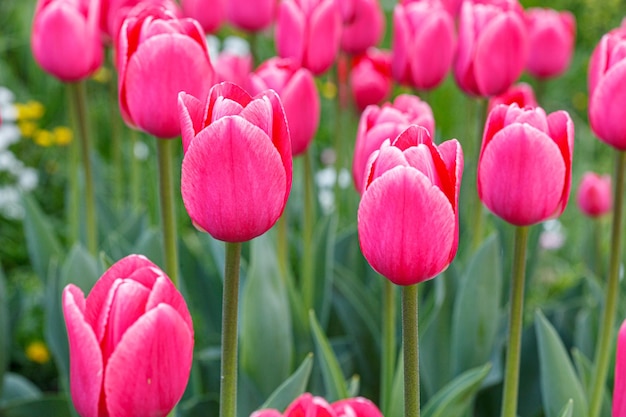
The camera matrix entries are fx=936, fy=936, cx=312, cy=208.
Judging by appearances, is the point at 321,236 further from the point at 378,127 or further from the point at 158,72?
the point at 158,72

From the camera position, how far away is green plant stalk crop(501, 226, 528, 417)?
1.08 meters

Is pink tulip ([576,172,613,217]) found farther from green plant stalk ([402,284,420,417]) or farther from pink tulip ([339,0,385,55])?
green plant stalk ([402,284,420,417])

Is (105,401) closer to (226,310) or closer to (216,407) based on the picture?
(226,310)

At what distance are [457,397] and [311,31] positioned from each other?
0.74 m

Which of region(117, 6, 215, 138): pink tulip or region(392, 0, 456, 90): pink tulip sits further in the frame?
region(392, 0, 456, 90): pink tulip

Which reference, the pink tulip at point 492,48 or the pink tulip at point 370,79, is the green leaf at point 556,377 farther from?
the pink tulip at point 370,79

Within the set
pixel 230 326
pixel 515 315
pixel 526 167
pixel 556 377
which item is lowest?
pixel 556 377

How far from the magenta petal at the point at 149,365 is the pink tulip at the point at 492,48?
91 cm

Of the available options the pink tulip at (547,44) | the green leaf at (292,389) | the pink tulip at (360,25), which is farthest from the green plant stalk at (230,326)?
the pink tulip at (547,44)

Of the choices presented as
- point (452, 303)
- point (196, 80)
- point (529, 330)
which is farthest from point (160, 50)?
point (529, 330)

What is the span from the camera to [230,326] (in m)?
0.91

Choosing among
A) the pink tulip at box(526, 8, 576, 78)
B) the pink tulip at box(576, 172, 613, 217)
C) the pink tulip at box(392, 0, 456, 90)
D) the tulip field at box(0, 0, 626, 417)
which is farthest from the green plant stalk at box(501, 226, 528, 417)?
the pink tulip at box(576, 172, 613, 217)

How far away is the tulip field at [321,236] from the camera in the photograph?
819mm

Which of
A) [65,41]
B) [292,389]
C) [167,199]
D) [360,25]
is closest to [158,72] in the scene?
[167,199]
